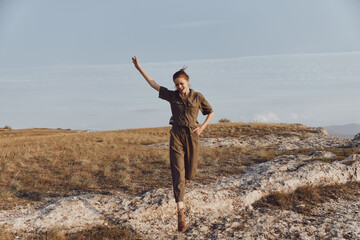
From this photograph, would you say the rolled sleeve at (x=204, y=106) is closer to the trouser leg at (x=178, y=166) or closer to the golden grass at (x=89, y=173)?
the trouser leg at (x=178, y=166)

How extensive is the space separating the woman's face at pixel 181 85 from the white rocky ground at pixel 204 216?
2.52 m

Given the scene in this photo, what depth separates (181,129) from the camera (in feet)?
17.4

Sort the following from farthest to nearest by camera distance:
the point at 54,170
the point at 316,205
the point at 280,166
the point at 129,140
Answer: the point at 129,140 < the point at 54,170 < the point at 280,166 < the point at 316,205

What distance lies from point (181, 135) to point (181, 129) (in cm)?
12

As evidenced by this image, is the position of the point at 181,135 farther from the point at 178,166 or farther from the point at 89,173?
the point at 89,173

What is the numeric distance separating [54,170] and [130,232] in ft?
21.4

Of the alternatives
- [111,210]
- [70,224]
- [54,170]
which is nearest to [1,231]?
[70,224]

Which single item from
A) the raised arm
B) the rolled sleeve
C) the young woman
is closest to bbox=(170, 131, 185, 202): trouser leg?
the young woman

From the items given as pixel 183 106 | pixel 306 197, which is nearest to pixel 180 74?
pixel 183 106

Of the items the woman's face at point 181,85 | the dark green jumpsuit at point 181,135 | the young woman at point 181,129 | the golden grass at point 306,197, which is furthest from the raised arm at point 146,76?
the golden grass at point 306,197

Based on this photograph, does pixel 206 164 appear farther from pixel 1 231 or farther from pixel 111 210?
pixel 1 231

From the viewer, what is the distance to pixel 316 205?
260 inches

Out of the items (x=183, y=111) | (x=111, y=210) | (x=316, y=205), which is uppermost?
(x=183, y=111)

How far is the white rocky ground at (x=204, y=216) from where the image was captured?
522 centimetres
